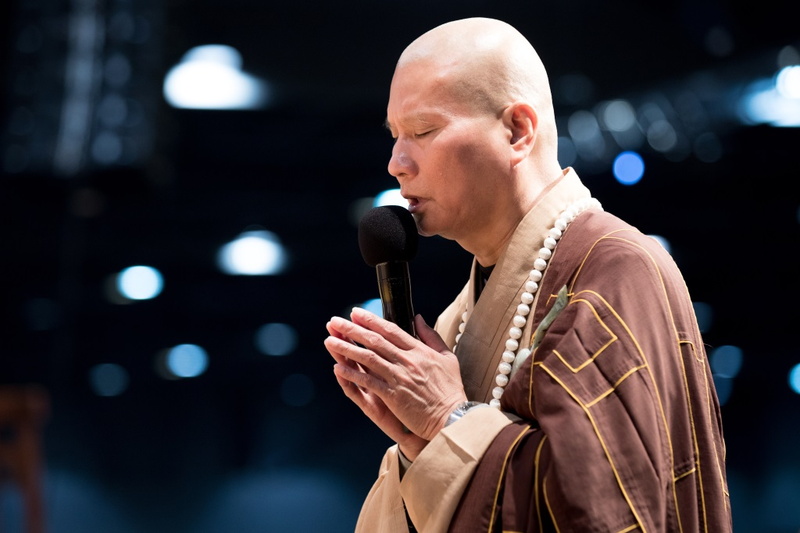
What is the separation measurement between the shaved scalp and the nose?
0.11m

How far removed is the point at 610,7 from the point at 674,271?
288 centimetres

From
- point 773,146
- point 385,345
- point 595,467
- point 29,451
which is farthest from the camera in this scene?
point 773,146

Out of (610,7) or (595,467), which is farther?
(610,7)

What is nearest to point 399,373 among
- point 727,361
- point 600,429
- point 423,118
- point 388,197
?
point 600,429

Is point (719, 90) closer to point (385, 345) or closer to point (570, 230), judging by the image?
point (570, 230)

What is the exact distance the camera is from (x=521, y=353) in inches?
44.4

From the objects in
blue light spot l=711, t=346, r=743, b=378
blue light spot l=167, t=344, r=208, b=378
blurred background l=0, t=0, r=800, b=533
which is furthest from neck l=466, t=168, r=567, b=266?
blue light spot l=711, t=346, r=743, b=378

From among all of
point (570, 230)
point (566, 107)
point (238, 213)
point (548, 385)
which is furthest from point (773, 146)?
point (548, 385)

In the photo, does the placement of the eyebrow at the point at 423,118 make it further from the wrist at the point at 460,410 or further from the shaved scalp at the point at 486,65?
the wrist at the point at 460,410

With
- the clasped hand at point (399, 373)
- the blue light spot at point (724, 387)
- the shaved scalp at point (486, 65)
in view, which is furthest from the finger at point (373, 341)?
the blue light spot at point (724, 387)

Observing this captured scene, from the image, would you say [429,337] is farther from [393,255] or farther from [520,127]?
[520,127]

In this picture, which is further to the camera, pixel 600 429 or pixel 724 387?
pixel 724 387

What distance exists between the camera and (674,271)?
1.08 m

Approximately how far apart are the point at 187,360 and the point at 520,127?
9.71ft
